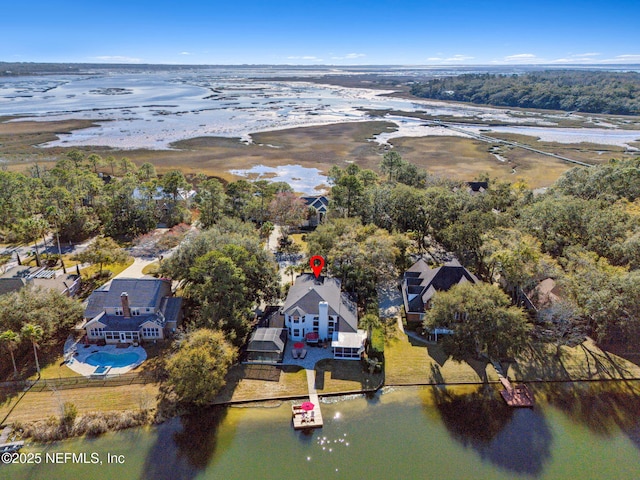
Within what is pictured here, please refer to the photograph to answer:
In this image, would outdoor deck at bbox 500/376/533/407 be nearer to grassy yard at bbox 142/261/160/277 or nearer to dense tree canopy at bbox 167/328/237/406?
dense tree canopy at bbox 167/328/237/406

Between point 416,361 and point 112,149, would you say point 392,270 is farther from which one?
point 112,149

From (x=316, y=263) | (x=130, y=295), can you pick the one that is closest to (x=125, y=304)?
(x=130, y=295)

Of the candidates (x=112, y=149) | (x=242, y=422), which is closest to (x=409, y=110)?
(x=112, y=149)

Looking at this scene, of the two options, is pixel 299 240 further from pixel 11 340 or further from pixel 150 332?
pixel 11 340

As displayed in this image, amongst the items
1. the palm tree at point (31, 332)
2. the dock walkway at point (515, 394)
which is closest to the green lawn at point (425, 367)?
the dock walkway at point (515, 394)

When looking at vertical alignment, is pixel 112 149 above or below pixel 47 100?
below

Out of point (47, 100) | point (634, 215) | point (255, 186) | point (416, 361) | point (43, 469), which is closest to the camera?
point (43, 469)

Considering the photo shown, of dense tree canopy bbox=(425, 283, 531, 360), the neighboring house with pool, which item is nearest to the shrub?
the neighboring house with pool

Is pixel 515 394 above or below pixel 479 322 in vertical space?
below
